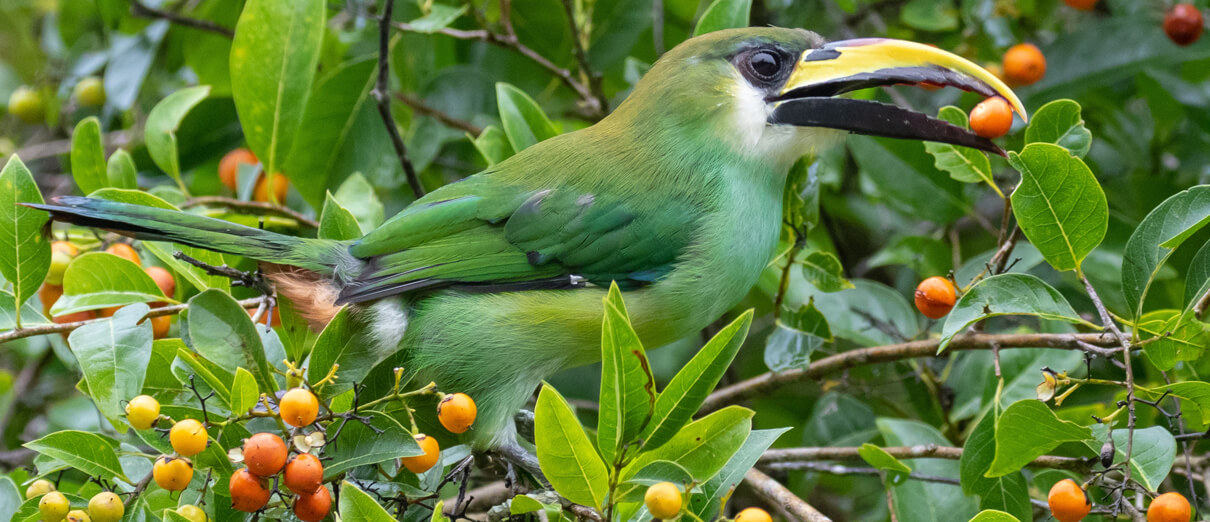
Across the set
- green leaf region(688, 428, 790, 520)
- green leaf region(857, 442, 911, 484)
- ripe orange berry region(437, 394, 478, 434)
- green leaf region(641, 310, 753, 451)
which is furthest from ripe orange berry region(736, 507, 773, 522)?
ripe orange berry region(437, 394, 478, 434)

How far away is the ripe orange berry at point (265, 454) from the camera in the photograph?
179 cm

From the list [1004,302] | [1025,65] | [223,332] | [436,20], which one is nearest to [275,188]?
[436,20]

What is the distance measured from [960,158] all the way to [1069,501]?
3.08 ft

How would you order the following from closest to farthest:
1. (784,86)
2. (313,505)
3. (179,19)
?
(313,505) → (784,86) → (179,19)

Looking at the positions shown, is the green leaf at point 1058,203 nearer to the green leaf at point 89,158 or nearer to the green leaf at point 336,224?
the green leaf at point 336,224

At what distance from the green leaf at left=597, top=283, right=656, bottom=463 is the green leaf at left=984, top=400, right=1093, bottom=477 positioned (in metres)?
0.72

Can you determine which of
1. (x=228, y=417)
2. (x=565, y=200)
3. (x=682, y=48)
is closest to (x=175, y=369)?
(x=228, y=417)

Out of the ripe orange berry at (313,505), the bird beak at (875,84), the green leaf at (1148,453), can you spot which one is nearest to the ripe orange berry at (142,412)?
the ripe orange berry at (313,505)

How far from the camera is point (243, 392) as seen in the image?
6.17 ft

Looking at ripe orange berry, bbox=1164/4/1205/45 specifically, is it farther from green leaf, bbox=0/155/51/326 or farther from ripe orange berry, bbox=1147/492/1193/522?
green leaf, bbox=0/155/51/326

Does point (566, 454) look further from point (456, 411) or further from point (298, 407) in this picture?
point (298, 407)

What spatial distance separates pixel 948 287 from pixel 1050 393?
0.46 meters

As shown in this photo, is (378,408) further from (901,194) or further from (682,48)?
(901,194)

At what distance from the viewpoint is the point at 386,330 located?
98.6 inches
